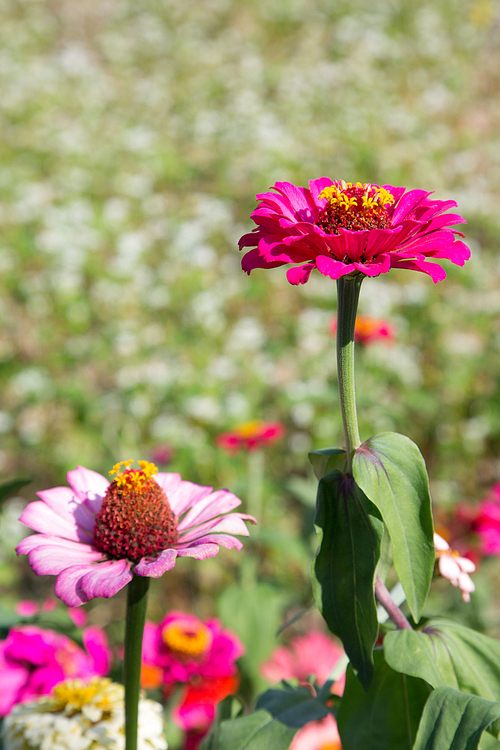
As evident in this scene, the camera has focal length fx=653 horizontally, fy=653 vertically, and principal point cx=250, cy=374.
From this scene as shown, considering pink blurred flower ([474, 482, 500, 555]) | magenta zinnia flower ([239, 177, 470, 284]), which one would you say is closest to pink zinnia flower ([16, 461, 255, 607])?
magenta zinnia flower ([239, 177, 470, 284])

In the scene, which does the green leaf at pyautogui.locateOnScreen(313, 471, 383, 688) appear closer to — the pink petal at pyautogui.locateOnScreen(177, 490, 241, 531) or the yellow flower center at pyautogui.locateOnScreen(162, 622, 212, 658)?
the pink petal at pyautogui.locateOnScreen(177, 490, 241, 531)

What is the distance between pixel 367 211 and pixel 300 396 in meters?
1.43

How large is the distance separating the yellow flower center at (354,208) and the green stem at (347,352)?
7cm

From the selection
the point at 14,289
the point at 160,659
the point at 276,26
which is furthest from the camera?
the point at 276,26

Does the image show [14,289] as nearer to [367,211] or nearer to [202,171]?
[202,171]

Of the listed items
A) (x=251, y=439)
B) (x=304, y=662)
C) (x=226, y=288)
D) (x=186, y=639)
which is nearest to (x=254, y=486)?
(x=251, y=439)

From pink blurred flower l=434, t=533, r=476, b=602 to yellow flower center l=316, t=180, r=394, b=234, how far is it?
1.08ft

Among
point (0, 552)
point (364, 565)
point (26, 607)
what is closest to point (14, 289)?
point (0, 552)

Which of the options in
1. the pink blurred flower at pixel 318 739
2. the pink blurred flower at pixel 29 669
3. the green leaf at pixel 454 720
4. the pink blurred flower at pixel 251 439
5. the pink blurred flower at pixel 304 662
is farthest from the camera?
the pink blurred flower at pixel 251 439

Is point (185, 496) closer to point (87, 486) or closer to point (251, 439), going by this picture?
point (87, 486)

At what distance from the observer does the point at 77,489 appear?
66 centimetres

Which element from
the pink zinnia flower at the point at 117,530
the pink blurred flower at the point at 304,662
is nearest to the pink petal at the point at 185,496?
the pink zinnia flower at the point at 117,530

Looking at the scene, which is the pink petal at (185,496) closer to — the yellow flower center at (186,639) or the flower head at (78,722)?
the flower head at (78,722)

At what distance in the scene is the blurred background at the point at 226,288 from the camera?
6.24ft
